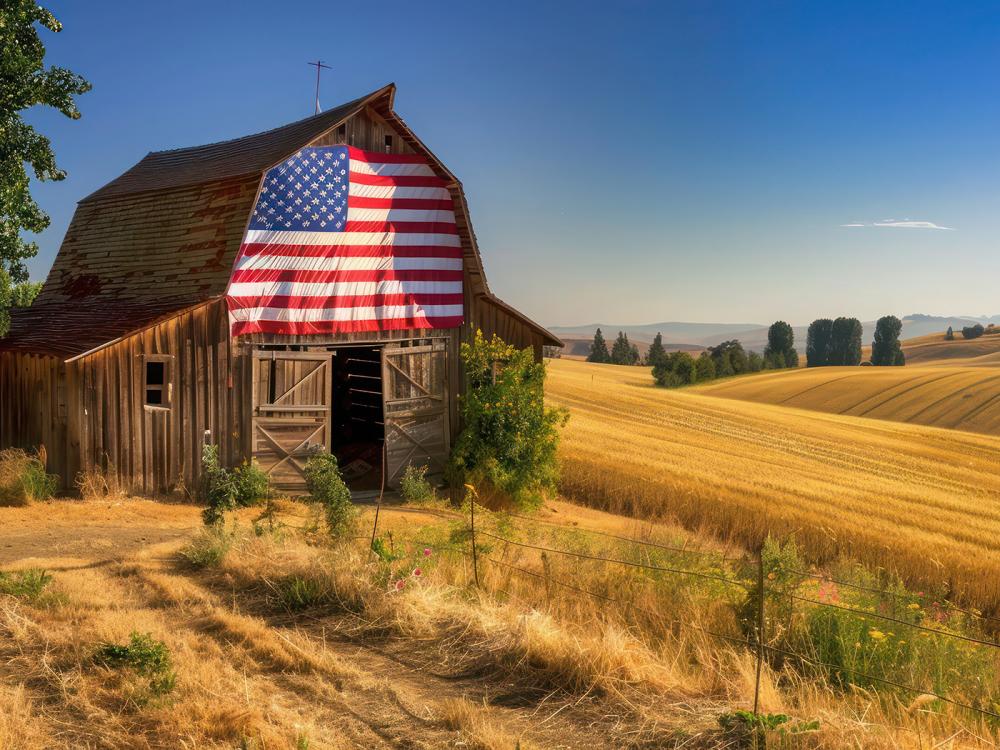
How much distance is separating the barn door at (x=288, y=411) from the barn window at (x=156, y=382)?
166 cm

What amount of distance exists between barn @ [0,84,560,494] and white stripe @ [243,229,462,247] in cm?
3

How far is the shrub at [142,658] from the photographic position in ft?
21.4

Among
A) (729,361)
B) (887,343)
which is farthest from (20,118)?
(887,343)

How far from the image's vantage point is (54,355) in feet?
47.7

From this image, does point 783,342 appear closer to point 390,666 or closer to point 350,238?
point 350,238

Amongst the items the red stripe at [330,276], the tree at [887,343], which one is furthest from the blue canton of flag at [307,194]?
the tree at [887,343]

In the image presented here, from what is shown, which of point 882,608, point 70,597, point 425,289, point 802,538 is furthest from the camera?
point 425,289

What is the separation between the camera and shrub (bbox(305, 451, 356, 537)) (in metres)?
11.3

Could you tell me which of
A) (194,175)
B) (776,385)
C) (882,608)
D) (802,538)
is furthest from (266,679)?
(776,385)

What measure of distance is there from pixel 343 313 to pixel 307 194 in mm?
2525

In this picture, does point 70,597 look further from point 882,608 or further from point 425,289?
point 425,289

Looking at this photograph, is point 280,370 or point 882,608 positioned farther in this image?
point 280,370

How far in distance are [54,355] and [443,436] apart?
8220 mm

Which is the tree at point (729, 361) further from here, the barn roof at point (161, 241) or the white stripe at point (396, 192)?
the white stripe at point (396, 192)
